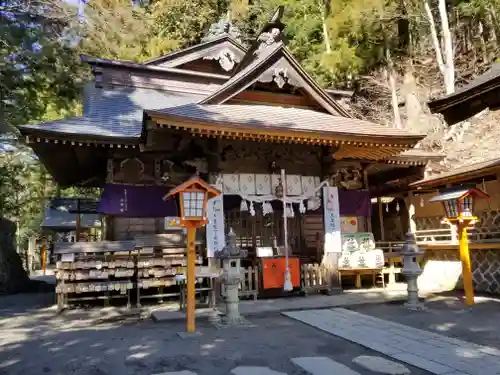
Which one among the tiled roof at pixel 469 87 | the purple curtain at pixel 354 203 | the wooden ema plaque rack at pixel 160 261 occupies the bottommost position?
the wooden ema plaque rack at pixel 160 261

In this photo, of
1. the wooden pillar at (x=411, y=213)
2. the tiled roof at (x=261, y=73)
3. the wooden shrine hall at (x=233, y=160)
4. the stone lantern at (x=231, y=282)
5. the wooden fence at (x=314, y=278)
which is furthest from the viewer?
the wooden pillar at (x=411, y=213)

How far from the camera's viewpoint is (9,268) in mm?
14609

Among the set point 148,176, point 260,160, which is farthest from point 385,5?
point 148,176

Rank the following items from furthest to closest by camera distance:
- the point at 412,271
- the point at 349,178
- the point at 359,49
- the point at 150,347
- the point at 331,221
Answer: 1. the point at 359,49
2. the point at 349,178
3. the point at 331,221
4. the point at 412,271
5. the point at 150,347

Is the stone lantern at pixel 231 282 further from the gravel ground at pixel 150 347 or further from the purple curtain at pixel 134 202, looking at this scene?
the purple curtain at pixel 134 202

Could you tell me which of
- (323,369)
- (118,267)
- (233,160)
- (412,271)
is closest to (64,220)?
(118,267)

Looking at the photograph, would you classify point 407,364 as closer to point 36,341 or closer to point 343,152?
point 36,341

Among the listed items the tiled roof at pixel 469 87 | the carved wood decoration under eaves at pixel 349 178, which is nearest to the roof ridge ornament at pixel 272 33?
the carved wood decoration under eaves at pixel 349 178

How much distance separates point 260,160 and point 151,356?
20.5ft

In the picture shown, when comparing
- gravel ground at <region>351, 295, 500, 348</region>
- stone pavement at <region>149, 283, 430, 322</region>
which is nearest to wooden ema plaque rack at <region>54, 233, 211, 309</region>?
stone pavement at <region>149, 283, 430, 322</region>

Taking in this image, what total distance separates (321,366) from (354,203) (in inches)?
316

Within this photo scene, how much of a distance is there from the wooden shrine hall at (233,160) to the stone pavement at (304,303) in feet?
2.53

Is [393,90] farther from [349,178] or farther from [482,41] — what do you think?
[349,178]

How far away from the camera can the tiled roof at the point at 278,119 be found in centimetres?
900
